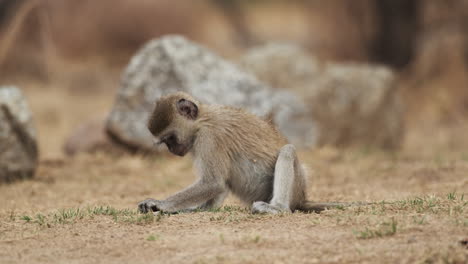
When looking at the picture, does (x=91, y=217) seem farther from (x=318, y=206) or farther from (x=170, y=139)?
(x=318, y=206)

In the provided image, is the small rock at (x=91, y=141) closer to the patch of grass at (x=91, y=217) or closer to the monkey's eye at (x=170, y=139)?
the monkey's eye at (x=170, y=139)

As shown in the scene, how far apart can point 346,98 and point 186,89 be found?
4.09 metres

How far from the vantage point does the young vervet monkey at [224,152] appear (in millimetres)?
7444

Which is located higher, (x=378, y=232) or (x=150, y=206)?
(x=150, y=206)

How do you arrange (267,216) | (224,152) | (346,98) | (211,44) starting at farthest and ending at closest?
(211,44) < (346,98) < (224,152) < (267,216)

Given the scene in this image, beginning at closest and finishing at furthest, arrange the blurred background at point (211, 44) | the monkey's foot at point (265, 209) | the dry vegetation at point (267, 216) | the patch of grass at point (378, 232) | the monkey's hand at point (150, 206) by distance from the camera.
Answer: the dry vegetation at point (267, 216) → the patch of grass at point (378, 232) → the monkey's foot at point (265, 209) → the monkey's hand at point (150, 206) → the blurred background at point (211, 44)

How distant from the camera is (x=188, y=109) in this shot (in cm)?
774

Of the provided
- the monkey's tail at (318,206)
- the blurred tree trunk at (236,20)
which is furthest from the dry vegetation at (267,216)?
the blurred tree trunk at (236,20)

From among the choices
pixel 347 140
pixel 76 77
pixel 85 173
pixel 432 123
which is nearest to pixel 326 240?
pixel 85 173

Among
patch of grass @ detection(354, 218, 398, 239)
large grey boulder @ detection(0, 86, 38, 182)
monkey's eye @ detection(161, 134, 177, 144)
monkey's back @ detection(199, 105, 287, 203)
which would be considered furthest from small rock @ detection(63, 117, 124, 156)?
patch of grass @ detection(354, 218, 398, 239)

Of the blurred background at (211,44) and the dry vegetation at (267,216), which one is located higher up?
the blurred background at (211,44)

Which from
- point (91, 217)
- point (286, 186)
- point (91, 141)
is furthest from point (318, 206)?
point (91, 141)

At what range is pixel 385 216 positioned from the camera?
647 centimetres

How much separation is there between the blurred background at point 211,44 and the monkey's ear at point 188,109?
9.24 metres
